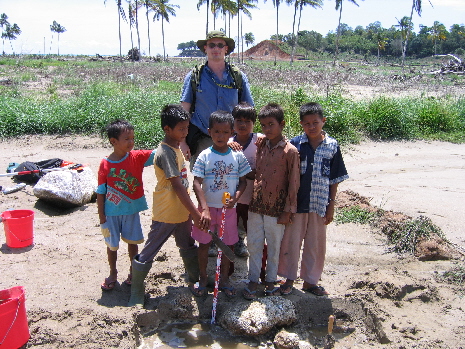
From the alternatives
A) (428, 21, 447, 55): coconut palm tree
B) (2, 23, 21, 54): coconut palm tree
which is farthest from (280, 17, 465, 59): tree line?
(2, 23, 21, 54): coconut palm tree

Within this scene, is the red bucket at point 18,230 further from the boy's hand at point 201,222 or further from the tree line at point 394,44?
the tree line at point 394,44

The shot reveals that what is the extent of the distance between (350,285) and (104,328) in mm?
1998

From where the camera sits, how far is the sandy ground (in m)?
2.88

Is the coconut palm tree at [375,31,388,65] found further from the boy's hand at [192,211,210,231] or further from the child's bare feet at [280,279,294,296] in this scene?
the boy's hand at [192,211,210,231]

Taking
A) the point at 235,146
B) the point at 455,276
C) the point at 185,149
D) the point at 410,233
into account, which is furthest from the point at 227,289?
the point at 410,233

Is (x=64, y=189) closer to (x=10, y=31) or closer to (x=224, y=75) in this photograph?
(x=224, y=75)

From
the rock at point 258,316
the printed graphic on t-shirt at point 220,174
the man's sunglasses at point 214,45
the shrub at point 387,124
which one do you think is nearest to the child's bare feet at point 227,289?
the rock at point 258,316

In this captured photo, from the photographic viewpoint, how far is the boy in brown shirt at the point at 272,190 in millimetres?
3029

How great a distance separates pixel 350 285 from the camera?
3559 millimetres

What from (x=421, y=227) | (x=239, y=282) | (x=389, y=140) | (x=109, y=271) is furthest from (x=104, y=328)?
(x=389, y=140)

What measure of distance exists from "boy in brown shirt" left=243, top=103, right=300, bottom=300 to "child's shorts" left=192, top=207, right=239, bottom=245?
14cm

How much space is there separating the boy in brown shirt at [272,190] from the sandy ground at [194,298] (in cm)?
43

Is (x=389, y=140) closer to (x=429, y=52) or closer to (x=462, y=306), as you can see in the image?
(x=462, y=306)

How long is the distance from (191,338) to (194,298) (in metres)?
0.34
